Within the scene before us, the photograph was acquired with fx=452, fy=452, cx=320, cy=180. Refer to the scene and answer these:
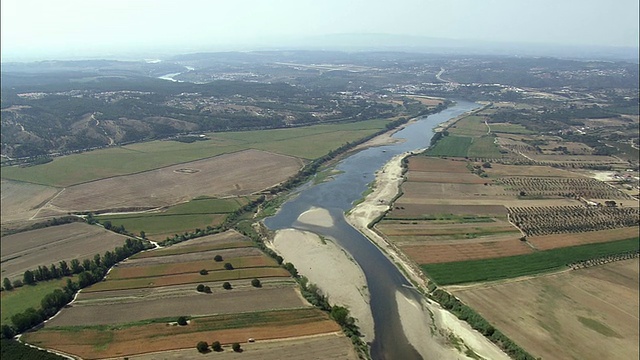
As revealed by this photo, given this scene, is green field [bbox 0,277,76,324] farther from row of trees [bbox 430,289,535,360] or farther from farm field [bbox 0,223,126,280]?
row of trees [bbox 430,289,535,360]

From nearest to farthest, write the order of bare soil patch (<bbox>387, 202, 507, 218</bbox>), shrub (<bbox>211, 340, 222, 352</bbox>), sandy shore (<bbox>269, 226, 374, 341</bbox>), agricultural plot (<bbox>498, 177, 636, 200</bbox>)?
shrub (<bbox>211, 340, 222, 352</bbox>) < sandy shore (<bbox>269, 226, 374, 341</bbox>) < bare soil patch (<bbox>387, 202, 507, 218</bbox>) < agricultural plot (<bbox>498, 177, 636, 200</bbox>)

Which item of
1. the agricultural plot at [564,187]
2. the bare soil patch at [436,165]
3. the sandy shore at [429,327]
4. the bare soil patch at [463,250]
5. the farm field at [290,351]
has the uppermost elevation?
the bare soil patch at [436,165]

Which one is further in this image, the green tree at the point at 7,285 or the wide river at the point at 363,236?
the green tree at the point at 7,285

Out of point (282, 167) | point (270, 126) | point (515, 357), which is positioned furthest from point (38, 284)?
point (270, 126)

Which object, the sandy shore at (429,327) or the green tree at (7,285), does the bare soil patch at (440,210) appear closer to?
the sandy shore at (429,327)

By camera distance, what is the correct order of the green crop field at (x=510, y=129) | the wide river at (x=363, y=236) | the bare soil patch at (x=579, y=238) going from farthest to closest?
the green crop field at (x=510, y=129) → the bare soil patch at (x=579, y=238) → the wide river at (x=363, y=236)

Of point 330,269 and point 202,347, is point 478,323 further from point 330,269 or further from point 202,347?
point 202,347

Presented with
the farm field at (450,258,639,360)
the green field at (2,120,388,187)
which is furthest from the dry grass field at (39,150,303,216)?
the farm field at (450,258,639,360)

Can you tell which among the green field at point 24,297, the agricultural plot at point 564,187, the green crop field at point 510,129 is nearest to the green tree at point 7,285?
the green field at point 24,297

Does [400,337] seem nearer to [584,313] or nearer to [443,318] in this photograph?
[443,318]
